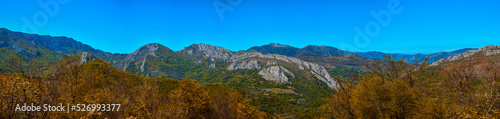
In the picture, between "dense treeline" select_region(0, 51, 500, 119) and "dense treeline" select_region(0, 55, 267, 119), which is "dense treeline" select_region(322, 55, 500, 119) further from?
"dense treeline" select_region(0, 55, 267, 119)

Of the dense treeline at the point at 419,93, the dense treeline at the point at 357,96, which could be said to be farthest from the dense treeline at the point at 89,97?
the dense treeline at the point at 419,93

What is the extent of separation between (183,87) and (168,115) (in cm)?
1679

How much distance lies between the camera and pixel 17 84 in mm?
12781

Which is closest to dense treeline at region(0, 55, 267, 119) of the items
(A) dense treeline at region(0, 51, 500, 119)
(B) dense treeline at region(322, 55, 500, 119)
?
(A) dense treeline at region(0, 51, 500, 119)

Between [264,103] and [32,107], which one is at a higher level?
[32,107]

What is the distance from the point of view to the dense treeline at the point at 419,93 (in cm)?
2445

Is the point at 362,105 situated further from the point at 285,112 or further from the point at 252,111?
the point at 285,112

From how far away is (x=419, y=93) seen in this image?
2831 cm

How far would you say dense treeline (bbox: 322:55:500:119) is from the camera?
24.5 metres

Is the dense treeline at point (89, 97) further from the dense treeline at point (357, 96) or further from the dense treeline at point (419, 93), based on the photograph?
the dense treeline at point (419, 93)

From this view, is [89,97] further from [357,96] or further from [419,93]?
[419,93]

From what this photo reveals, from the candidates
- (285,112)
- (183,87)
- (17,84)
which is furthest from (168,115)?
(285,112)

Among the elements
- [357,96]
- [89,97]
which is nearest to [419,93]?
[357,96]

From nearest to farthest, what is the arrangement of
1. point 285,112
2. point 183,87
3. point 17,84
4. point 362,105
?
point 17,84 → point 362,105 → point 183,87 → point 285,112
